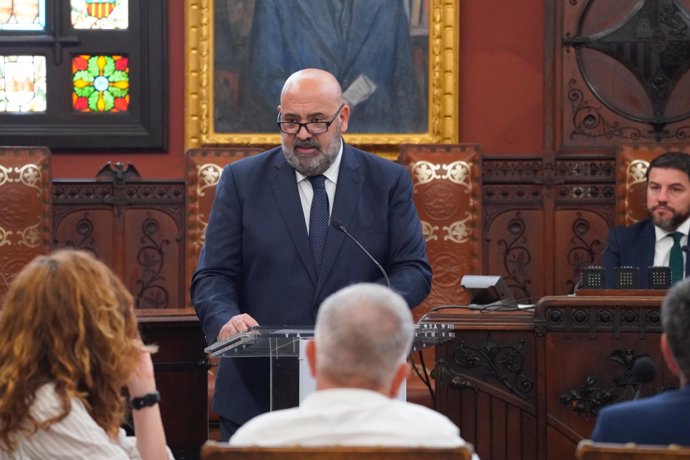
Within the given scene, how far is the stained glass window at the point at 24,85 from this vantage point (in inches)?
306

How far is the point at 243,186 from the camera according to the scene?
4.03 metres

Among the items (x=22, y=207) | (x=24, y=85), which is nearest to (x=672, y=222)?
(x=22, y=207)

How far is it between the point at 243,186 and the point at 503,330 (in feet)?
4.65

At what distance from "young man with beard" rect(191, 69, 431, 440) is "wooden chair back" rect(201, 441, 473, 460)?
1.62 m

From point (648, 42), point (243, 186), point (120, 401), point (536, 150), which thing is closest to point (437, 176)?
point (536, 150)

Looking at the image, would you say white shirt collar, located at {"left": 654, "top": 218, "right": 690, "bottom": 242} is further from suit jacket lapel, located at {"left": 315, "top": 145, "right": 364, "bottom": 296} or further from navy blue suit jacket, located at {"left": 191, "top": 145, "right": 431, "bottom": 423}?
suit jacket lapel, located at {"left": 315, "top": 145, "right": 364, "bottom": 296}

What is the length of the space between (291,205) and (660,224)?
2.65 m

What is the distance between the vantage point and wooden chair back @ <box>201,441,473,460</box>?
Answer: 210cm

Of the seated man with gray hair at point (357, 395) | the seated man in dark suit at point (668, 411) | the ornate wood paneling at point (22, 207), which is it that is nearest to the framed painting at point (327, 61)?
the ornate wood paneling at point (22, 207)

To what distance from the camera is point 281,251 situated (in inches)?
154

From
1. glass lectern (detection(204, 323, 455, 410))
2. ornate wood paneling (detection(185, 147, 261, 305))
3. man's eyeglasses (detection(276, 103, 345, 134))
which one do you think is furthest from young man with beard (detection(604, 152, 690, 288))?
glass lectern (detection(204, 323, 455, 410))

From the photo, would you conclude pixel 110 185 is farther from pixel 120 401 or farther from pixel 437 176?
pixel 120 401

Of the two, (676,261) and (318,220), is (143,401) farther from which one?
(676,261)

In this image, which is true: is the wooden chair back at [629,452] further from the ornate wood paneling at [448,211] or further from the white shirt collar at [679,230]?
the ornate wood paneling at [448,211]
